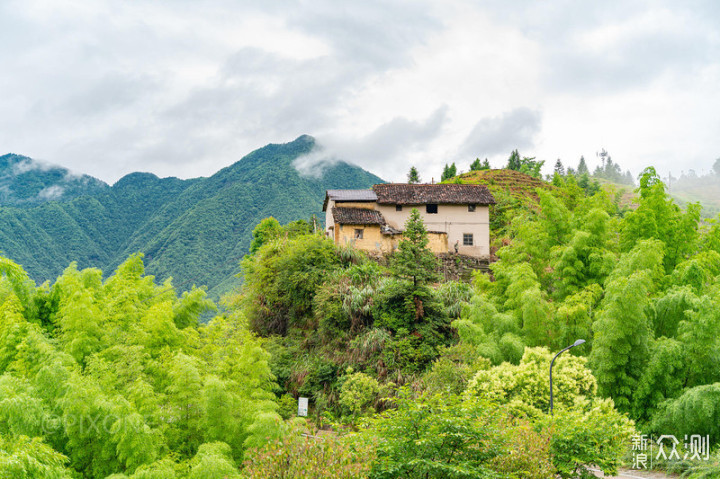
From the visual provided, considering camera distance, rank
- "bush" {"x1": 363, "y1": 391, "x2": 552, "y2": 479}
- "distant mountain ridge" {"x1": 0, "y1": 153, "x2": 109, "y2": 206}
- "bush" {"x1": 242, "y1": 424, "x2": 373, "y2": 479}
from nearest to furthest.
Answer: "bush" {"x1": 242, "y1": 424, "x2": 373, "y2": 479} → "bush" {"x1": 363, "y1": 391, "x2": 552, "y2": 479} → "distant mountain ridge" {"x1": 0, "y1": 153, "x2": 109, "y2": 206}

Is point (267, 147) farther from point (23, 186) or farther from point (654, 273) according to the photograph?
point (654, 273)

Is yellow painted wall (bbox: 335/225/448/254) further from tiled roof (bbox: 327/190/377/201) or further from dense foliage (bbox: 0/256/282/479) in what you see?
dense foliage (bbox: 0/256/282/479)

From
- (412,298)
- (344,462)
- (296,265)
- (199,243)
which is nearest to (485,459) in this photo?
(344,462)

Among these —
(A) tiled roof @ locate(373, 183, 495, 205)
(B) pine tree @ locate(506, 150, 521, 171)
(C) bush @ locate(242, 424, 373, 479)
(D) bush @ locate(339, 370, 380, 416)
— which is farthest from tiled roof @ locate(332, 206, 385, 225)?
(B) pine tree @ locate(506, 150, 521, 171)

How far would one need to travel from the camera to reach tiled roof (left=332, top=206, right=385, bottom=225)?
28766 mm

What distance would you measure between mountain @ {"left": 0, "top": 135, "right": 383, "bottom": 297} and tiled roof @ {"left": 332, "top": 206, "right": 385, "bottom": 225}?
21.7 meters

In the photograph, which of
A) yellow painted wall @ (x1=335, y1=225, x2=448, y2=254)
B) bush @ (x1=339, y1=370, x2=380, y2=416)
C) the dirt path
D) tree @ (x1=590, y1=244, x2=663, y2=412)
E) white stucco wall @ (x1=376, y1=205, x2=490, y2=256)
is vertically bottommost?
the dirt path

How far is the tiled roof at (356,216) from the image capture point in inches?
1133

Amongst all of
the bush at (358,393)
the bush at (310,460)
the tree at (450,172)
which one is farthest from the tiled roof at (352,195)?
the tree at (450,172)

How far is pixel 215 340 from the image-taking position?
14.6m

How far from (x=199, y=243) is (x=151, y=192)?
3334 cm

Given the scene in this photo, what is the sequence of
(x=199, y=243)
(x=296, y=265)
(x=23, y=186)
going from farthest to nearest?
(x=23, y=186) < (x=199, y=243) < (x=296, y=265)

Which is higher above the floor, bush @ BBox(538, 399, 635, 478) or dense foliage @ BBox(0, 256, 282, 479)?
dense foliage @ BBox(0, 256, 282, 479)

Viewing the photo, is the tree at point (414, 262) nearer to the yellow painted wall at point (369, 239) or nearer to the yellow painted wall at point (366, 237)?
the yellow painted wall at point (369, 239)
